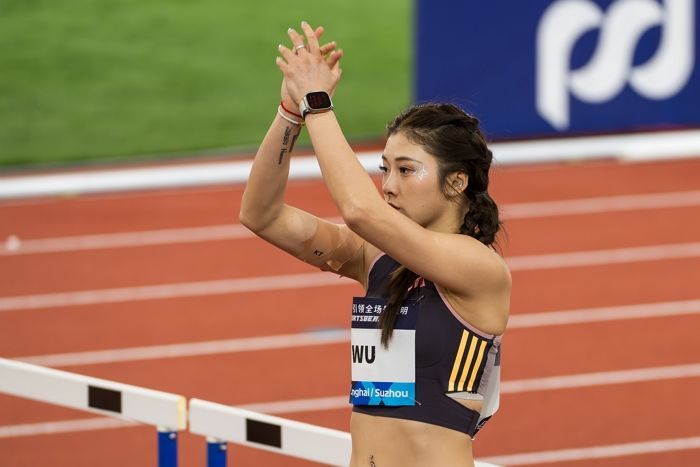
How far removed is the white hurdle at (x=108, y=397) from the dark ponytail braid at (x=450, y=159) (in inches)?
51.7

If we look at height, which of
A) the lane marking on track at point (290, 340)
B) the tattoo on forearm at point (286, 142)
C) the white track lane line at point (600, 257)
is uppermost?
the tattoo on forearm at point (286, 142)

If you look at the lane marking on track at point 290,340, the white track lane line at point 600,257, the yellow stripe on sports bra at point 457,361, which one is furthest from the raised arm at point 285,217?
the white track lane line at point 600,257

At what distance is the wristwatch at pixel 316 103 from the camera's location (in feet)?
10.6

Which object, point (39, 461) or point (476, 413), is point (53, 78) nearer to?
point (39, 461)

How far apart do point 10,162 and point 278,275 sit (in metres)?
3.53

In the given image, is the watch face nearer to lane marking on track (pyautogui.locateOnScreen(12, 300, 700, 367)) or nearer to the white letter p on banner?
lane marking on track (pyautogui.locateOnScreen(12, 300, 700, 367))

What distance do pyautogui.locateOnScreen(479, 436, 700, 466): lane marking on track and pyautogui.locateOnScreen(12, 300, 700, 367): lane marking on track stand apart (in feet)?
5.22

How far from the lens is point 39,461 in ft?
21.8

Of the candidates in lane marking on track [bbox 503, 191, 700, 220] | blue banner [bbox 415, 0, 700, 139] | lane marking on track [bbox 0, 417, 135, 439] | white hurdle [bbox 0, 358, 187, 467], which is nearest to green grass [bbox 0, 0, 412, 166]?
blue banner [bbox 415, 0, 700, 139]

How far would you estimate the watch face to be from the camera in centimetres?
324

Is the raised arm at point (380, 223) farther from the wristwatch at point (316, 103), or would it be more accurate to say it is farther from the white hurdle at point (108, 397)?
the white hurdle at point (108, 397)

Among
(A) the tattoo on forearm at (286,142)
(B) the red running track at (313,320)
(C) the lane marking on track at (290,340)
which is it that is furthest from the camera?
(C) the lane marking on track at (290,340)

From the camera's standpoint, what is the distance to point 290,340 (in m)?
8.20

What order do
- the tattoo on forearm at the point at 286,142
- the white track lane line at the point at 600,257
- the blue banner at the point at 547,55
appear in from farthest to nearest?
the blue banner at the point at 547,55 → the white track lane line at the point at 600,257 → the tattoo on forearm at the point at 286,142
